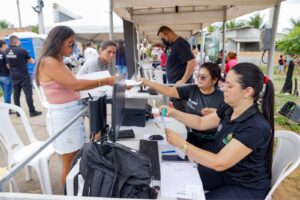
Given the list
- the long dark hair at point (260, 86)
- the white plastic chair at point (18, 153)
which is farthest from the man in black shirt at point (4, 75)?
the long dark hair at point (260, 86)

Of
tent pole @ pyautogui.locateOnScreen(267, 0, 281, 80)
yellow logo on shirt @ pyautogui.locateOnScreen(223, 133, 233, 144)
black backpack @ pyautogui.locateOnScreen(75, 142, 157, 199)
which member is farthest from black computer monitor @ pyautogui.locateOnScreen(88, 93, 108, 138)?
tent pole @ pyautogui.locateOnScreen(267, 0, 281, 80)

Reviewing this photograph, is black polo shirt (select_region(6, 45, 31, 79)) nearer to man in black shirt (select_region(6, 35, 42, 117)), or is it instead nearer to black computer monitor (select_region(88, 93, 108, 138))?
man in black shirt (select_region(6, 35, 42, 117))

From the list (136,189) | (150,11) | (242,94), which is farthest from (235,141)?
(150,11)

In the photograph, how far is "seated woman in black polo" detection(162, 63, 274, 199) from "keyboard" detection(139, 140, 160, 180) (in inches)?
7.0

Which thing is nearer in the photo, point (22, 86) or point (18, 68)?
point (18, 68)

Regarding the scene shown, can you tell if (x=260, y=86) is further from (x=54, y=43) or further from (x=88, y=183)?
(x=54, y=43)

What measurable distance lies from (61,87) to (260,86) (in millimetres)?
1348

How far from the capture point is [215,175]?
1.60 meters

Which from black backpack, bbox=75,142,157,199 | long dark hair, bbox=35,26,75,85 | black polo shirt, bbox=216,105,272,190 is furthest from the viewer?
long dark hair, bbox=35,26,75,85

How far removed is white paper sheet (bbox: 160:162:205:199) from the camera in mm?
1188

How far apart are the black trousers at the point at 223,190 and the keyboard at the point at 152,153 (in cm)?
36

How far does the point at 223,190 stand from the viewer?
4.81ft

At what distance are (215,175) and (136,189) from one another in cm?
76

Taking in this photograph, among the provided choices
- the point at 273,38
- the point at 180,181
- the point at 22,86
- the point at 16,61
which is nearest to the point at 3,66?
the point at 16,61
